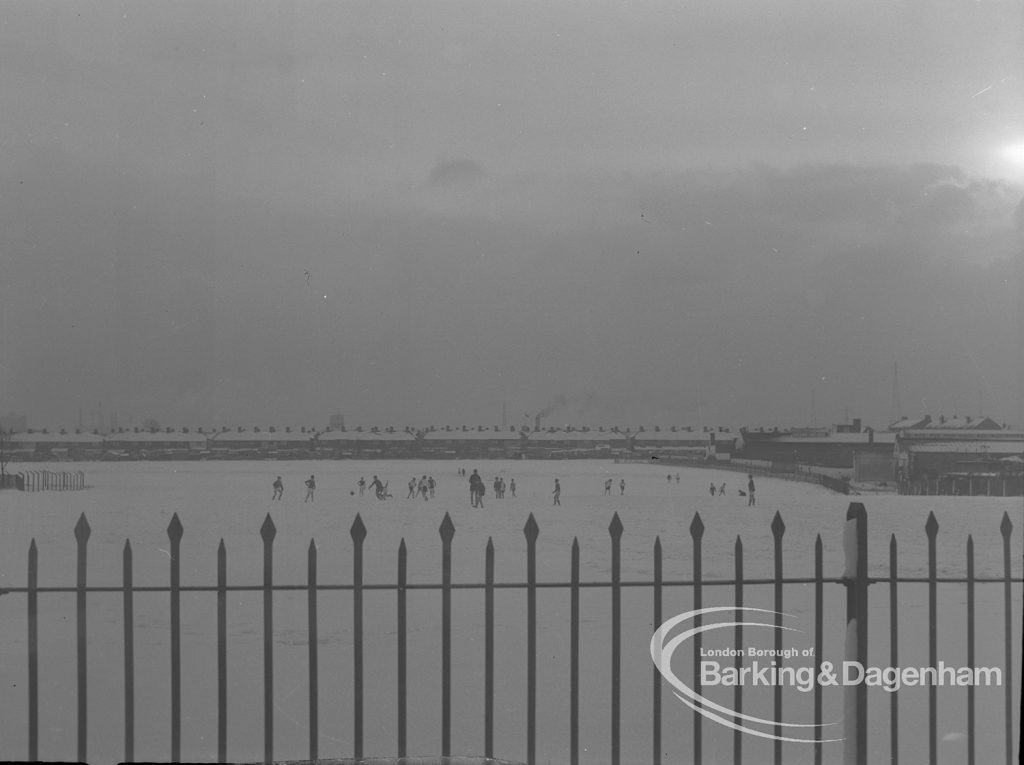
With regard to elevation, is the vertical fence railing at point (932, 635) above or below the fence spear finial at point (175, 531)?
below

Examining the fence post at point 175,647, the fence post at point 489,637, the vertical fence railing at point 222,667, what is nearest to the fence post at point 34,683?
the fence post at point 175,647

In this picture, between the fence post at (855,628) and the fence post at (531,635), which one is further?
the fence post at (855,628)

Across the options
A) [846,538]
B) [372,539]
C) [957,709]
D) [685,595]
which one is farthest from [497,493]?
[957,709]

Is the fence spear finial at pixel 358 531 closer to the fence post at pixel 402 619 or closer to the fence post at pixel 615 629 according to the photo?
the fence post at pixel 402 619

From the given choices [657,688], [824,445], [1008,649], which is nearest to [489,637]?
[657,688]

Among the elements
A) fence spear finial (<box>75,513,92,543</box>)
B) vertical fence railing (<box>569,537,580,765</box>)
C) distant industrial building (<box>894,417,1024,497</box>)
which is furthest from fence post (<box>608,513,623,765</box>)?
fence spear finial (<box>75,513,92,543</box>)

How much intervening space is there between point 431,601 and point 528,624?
50 centimetres

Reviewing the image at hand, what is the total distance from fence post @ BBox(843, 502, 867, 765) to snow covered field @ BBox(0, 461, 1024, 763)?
0.05 metres

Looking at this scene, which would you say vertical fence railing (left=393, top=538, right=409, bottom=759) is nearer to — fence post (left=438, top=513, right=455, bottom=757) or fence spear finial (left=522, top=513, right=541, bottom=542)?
fence post (left=438, top=513, right=455, bottom=757)

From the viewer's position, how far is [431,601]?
325cm

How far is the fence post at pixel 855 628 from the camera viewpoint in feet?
9.93

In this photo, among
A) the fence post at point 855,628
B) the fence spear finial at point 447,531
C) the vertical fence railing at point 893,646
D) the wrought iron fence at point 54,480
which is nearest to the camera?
the fence spear finial at point 447,531

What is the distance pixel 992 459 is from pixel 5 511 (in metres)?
3.66

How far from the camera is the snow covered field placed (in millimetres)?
3113
